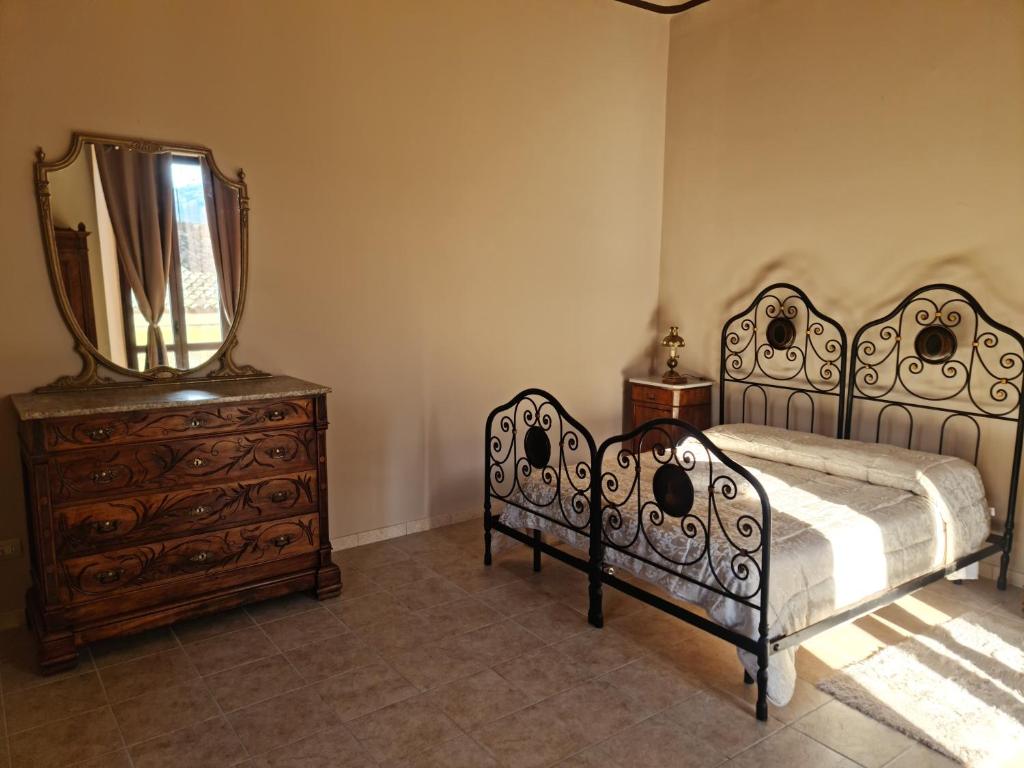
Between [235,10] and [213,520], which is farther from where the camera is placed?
[235,10]

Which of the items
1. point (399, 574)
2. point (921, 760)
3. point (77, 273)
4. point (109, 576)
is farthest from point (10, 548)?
point (921, 760)

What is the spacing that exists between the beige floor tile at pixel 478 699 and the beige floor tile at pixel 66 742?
1077 millimetres

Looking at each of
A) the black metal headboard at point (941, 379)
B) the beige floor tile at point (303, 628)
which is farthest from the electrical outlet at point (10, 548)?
the black metal headboard at point (941, 379)

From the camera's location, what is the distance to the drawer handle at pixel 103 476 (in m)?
2.80

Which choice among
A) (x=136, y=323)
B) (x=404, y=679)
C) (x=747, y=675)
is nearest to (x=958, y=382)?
(x=747, y=675)

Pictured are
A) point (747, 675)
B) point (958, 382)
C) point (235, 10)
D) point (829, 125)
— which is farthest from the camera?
point (829, 125)

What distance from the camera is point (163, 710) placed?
2.56 meters

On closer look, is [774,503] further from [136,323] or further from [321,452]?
[136,323]

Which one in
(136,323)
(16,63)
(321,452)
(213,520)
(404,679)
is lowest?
(404,679)

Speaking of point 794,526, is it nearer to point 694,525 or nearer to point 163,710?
point 694,525

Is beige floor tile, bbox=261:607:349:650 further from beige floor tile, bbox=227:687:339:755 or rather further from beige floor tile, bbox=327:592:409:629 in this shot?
beige floor tile, bbox=227:687:339:755

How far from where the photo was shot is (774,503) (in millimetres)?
3094

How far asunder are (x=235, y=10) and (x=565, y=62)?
2.06 m

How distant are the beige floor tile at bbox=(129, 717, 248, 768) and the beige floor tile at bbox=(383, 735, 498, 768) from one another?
0.52 metres
